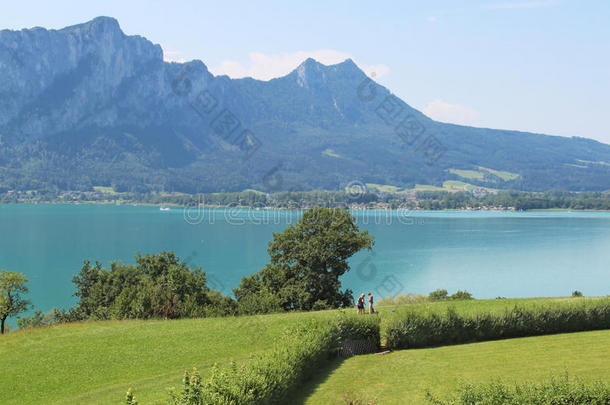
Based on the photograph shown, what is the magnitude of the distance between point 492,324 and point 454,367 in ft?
14.4

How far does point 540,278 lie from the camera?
76625 millimetres

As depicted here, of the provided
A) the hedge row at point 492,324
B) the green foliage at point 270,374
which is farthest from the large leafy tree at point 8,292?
the hedge row at point 492,324

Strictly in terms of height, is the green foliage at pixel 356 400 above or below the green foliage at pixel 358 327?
below

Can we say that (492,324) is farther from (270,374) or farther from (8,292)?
(8,292)

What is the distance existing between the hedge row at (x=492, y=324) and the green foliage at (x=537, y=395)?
856 centimetres

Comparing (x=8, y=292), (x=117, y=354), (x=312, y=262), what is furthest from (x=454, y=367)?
(x=8, y=292)

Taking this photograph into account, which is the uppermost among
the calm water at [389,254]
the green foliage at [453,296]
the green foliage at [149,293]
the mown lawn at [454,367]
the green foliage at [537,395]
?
the green foliage at [537,395]

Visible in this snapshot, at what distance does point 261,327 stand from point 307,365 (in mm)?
7461

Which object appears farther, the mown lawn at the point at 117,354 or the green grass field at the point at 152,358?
the mown lawn at the point at 117,354

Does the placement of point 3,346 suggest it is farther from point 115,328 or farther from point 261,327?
point 261,327

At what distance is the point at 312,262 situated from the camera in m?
36.0

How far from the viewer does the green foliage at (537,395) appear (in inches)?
404

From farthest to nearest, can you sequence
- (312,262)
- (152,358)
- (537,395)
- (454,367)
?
(312,262)
(152,358)
(454,367)
(537,395)

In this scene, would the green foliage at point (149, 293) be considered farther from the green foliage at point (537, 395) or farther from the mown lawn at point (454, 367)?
the green foliage at point (537, 395)
